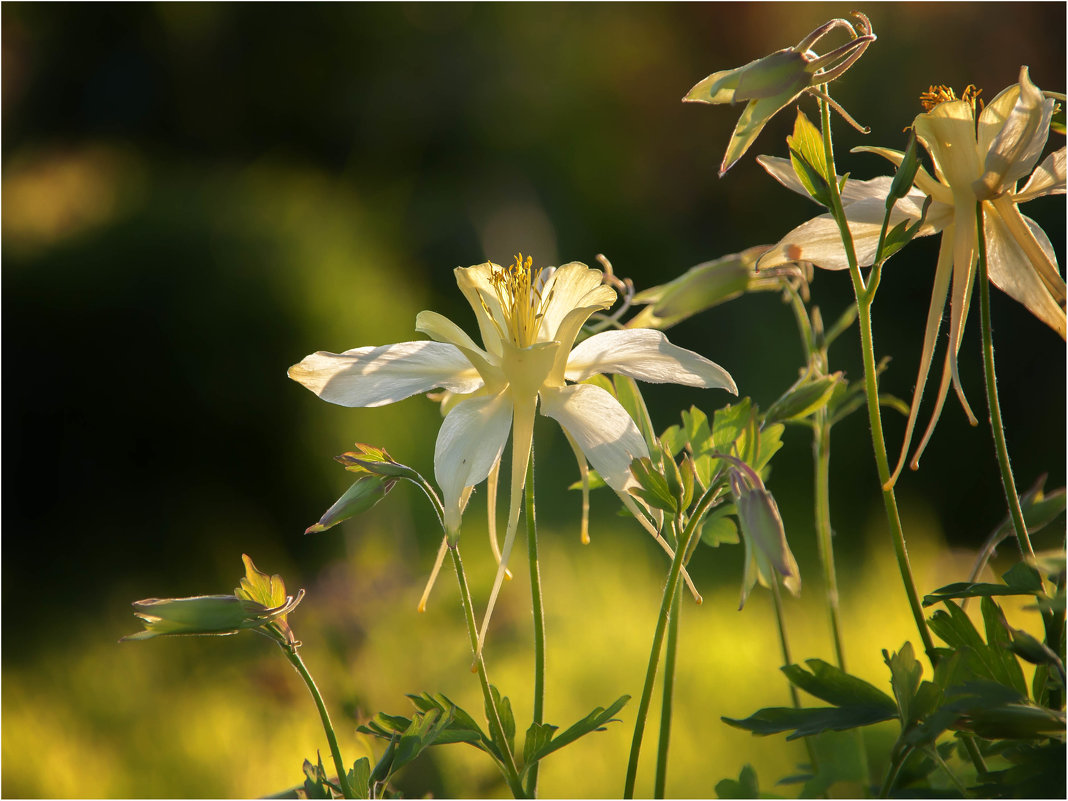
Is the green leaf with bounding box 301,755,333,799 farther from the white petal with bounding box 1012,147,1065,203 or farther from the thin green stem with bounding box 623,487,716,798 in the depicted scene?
the white petal with bounding box 1012,147,1065,203

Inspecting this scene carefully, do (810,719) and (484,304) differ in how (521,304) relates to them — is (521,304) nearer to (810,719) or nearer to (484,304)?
(484,304)

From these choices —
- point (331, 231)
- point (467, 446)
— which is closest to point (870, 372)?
point (467, 446)

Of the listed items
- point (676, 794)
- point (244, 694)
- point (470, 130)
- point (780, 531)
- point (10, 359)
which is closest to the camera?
point (780, 531)

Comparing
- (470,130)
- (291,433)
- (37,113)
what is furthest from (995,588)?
(37,113)

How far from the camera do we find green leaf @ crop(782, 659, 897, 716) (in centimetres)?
27

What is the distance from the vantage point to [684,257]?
5.15 feet

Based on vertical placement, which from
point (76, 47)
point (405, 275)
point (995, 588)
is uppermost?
point (76, 47)

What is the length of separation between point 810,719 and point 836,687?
1cm

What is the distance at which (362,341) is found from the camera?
1.23 meters

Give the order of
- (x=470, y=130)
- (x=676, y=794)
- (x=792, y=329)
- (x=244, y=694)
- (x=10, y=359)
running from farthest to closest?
(x=470, y=130), (x=792, y=329), (x=10, y=359), (x=244, y=694), (x=676, y=794)

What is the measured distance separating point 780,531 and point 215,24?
5.77ft

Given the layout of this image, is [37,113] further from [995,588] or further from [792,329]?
[995,588]

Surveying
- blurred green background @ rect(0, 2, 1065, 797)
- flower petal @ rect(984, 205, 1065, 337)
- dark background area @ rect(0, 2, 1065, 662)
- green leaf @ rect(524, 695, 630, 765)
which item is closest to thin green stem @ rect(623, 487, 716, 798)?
green leaf @ rect(524, 695, 630, 765)

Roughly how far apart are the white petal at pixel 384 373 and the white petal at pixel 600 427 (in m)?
0.03
